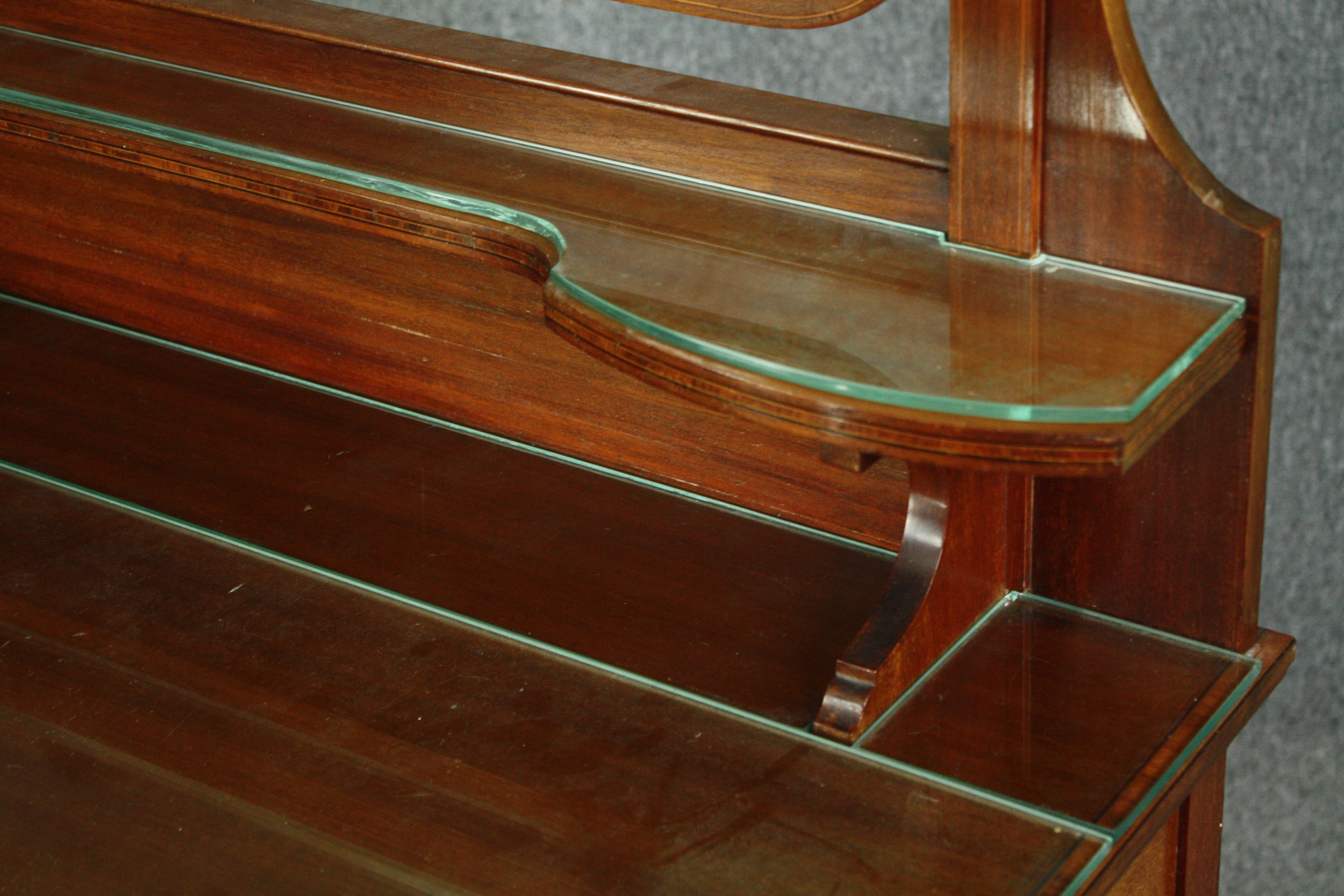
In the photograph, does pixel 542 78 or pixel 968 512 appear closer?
pixel 968 512

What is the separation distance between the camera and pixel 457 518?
4.94ft

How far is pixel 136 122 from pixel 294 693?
1.69 feet

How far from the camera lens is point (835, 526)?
143 centimetres

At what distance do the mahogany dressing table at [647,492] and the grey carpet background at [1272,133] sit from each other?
0.21 feet

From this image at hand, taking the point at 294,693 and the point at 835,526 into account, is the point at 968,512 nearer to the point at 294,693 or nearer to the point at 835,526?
the point at 835,526

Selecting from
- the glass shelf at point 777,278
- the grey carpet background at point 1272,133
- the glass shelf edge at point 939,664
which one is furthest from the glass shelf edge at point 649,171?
the glass shelf edge at point 939,664

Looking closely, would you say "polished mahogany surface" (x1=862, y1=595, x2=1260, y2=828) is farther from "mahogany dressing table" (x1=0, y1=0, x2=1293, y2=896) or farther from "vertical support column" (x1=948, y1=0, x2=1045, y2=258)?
"vertical support column" (x1=948, y1=0, x2=1045, y2=258)

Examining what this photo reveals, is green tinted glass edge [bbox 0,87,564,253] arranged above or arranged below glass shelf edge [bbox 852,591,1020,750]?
above

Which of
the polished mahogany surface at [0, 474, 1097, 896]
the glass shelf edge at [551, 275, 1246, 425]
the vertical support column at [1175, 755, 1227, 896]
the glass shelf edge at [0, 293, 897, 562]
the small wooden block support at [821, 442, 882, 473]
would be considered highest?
the glass shelf edge at [551, 275, 1246, 425]

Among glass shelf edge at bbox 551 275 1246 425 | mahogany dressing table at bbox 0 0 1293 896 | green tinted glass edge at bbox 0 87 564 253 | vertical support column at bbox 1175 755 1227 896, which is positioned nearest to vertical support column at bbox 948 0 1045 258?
mahogany dressing table at bbox 0 0 1293 896

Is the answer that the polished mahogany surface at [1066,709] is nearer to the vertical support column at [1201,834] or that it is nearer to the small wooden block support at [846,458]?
the vertical support column at [1201,834]

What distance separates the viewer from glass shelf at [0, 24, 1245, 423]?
3.34 ft

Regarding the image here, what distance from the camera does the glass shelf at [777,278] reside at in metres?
1.02

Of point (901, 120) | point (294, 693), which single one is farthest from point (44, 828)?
point (901, 120)
